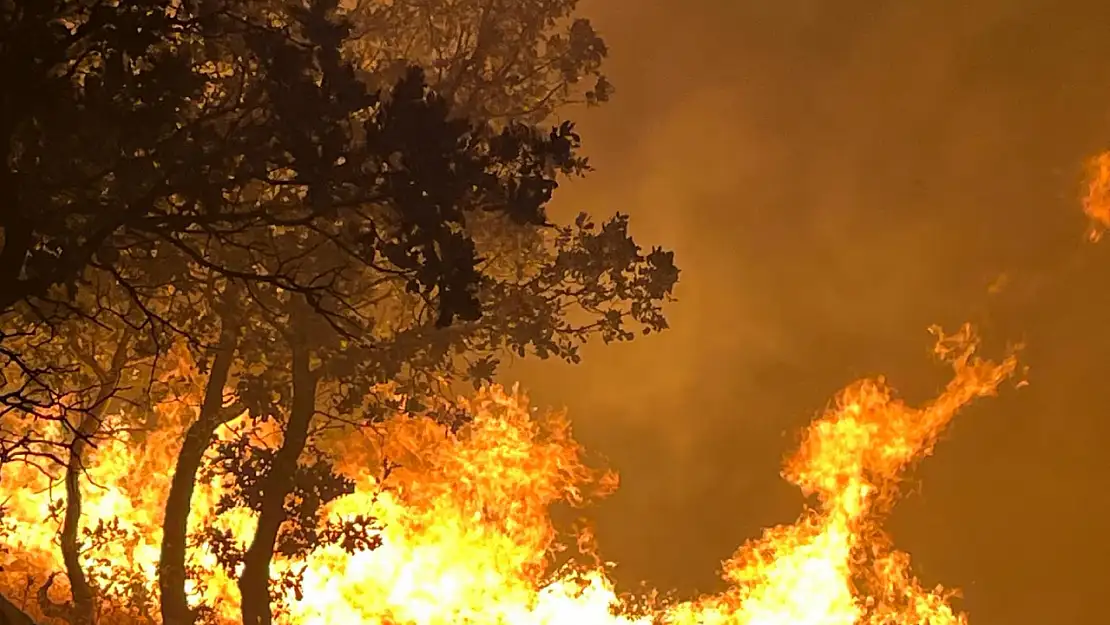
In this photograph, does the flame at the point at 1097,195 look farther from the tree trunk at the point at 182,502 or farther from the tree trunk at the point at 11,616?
the tree trunk at the point at 11,616

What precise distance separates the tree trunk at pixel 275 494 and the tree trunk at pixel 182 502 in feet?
4.68

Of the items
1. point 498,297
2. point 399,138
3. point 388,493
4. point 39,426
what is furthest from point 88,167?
point 39,426

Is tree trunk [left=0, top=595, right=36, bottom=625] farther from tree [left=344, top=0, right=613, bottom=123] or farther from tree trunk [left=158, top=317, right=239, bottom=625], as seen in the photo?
tree [left=344, top=0, right=613, bottom=123]

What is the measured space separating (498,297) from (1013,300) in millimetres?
12736

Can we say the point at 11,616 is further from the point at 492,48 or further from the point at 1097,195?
the point at 1097,195

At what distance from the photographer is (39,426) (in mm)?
16641

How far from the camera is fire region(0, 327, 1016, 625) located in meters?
16.0

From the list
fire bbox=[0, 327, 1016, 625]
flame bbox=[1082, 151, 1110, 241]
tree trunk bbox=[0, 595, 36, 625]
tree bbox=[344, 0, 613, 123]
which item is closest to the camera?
tree trunk bbox=[0, 595, 36, 625]

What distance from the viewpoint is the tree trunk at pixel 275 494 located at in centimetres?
1123

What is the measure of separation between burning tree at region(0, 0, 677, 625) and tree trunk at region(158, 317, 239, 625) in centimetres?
3

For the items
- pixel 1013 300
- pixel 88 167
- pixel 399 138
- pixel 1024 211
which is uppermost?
pixel 1024 211

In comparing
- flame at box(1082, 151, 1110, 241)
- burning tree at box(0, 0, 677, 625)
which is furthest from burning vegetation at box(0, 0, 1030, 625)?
flame at box(1082, 151, 1110, 241)

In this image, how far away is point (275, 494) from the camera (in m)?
11.2

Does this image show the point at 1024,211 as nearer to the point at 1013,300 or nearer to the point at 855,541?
the point at 1013,300
